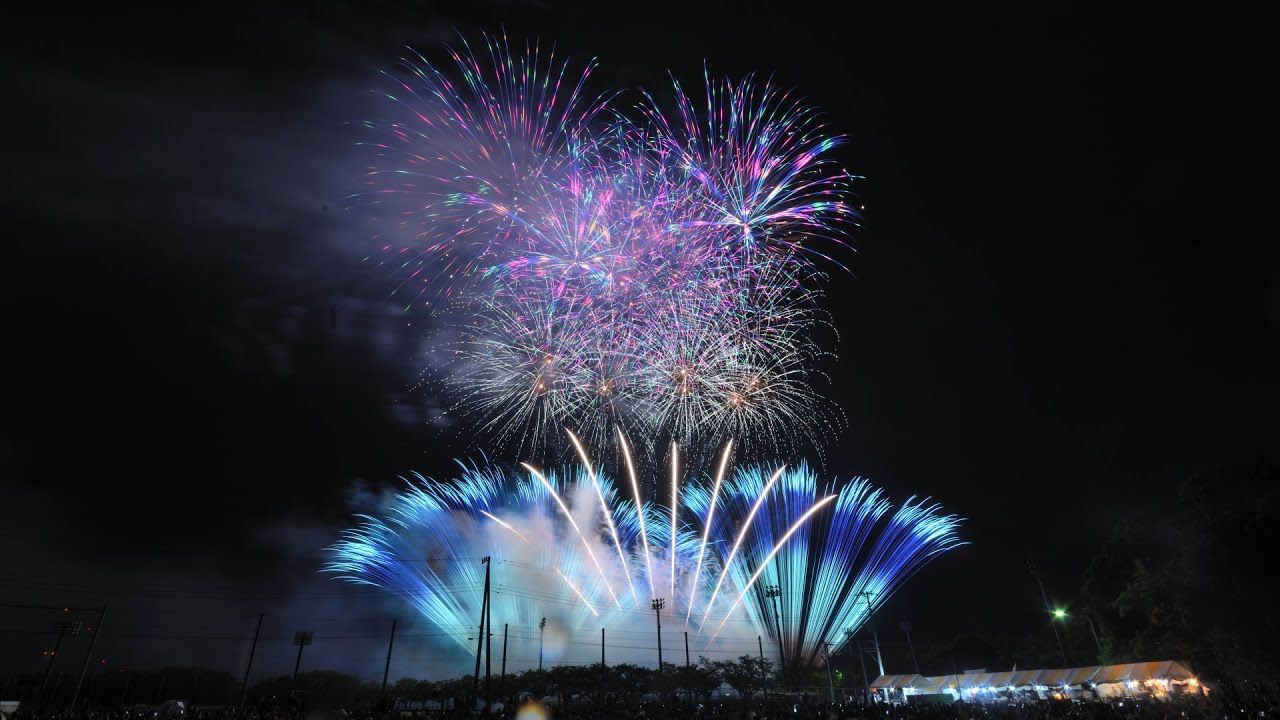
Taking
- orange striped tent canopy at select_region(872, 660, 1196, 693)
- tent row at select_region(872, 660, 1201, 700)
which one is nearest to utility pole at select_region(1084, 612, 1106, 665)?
orange striped tent canopy at select_region(872, 660, 1196, 693)

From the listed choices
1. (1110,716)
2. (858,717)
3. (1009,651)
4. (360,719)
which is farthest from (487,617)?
(1009,651)

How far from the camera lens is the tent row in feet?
123

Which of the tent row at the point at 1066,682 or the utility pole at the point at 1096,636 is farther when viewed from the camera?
the utility pole at the point at 1096,636

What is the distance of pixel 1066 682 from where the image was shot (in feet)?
139

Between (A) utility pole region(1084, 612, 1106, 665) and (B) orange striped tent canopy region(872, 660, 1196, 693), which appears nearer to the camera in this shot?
(B) orange striped tent canopy region(872, 660, 1196, 693)

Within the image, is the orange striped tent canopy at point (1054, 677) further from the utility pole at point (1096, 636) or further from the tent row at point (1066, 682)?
the utility pole at point (1096, 636)

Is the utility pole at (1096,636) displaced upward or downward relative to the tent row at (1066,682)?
upward

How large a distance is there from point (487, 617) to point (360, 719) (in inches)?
258

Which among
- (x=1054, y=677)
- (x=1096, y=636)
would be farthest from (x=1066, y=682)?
(x=1096, y=636)

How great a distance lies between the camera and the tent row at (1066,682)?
123ft

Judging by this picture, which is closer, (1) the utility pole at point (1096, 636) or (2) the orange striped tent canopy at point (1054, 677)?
(2) the orange striped tent canopy at point (1054, 677)

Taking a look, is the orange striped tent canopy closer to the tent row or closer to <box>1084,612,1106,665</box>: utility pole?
the tent row

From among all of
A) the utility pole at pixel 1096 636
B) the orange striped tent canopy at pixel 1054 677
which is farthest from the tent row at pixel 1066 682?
the utility pole at pixel 1096 636

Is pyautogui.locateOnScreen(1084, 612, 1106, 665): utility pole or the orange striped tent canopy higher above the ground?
pyautogui.locateOnScreen(1084, 612, 1106, 665): utility pole
